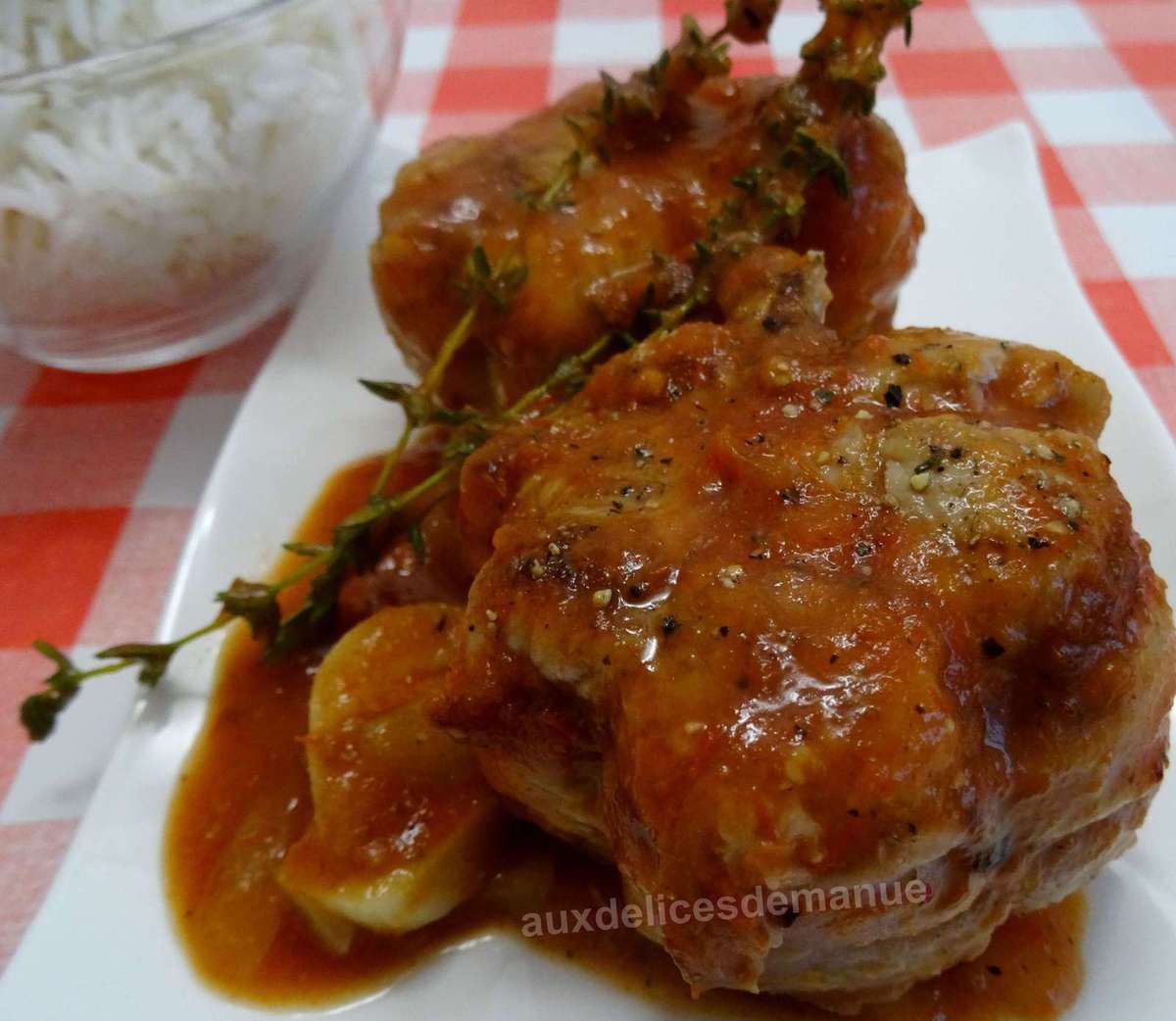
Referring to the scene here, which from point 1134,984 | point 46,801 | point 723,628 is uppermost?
point 723,628

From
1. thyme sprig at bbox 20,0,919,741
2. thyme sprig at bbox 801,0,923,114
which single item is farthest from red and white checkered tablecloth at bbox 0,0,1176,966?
thyme sprig at bbox 801,0,923,114

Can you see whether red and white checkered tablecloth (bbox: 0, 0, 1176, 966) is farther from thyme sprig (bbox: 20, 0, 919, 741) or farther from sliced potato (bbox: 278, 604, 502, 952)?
sliced potato (bbox: 278, 604, 502, 952)

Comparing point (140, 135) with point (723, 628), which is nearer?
point (723, 628)

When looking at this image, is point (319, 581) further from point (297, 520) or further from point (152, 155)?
point (152, 155)

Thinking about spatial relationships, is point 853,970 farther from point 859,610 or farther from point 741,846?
point 859,610

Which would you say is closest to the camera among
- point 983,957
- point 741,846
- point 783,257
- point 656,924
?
point 741,846

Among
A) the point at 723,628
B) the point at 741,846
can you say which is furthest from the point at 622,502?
the point at 741,846
